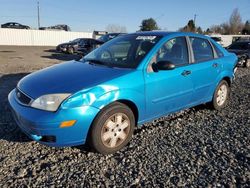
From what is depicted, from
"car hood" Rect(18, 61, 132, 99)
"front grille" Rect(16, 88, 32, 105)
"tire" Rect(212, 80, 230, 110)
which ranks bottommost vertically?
"tire" Rect(212, 80, 230, 110)

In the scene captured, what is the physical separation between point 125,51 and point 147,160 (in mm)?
1866

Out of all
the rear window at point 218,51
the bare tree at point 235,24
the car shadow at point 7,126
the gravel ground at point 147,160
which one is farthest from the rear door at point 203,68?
the bare tree at point 235,24

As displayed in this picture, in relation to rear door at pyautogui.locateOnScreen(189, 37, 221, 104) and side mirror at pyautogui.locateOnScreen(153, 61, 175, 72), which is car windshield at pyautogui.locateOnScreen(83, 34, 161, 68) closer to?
side mirror at pyautogui.locateOnScreen(153, 61, 175, 72)

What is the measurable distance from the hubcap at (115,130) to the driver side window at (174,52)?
0.97 meters

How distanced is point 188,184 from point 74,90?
1690 millimetres

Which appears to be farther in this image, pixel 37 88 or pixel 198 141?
pixel 198 141

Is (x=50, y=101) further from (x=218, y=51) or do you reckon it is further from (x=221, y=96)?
(x=221, y=96)

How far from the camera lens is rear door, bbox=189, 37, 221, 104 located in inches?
178

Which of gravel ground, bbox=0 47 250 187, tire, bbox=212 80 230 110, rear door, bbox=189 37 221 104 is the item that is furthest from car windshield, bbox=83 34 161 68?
tire, bbox=212 80 230 110

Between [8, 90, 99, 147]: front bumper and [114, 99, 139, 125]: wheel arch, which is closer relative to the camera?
[8, 90, 99, 147]: front bumper

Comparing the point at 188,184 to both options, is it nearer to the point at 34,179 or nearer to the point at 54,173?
the point at 54,173

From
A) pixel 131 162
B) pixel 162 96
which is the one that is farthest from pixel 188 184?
pixel 162 96

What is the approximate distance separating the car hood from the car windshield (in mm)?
237

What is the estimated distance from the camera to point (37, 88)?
10.8 ft
